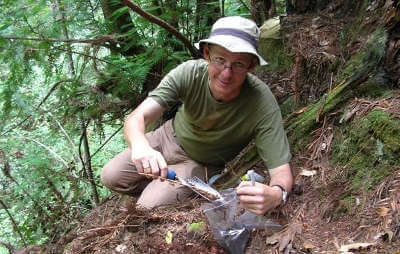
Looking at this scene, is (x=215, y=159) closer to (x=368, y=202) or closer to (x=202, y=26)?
(x=368, y=202)

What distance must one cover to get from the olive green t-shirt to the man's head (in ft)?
0.64

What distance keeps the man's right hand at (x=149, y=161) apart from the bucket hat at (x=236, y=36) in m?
0.89

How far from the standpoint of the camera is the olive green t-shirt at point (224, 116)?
2.92m

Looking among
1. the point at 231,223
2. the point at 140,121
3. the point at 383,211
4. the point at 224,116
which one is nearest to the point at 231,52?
the point at 224,116

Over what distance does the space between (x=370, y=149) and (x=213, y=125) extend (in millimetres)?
1282

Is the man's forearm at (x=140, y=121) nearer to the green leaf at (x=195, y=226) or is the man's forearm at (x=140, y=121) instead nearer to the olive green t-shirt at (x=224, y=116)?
the olive green t-shirt at (x=224, y=116)

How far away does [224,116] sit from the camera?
10.4 feet

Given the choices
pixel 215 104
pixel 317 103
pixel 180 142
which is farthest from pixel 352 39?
pixel 180 142

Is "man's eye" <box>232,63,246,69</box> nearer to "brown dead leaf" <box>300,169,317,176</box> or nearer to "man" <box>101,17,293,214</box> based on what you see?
"man" <box>101,17,293,214</box>

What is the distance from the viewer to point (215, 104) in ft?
10.4

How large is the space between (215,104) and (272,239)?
1.21 m

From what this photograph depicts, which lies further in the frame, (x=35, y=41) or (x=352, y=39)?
(x=35, y=41)

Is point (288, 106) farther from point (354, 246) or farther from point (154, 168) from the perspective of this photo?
point (354, 246)

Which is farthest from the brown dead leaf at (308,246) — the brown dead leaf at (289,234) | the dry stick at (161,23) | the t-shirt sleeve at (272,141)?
the dry stick at (161,23)
